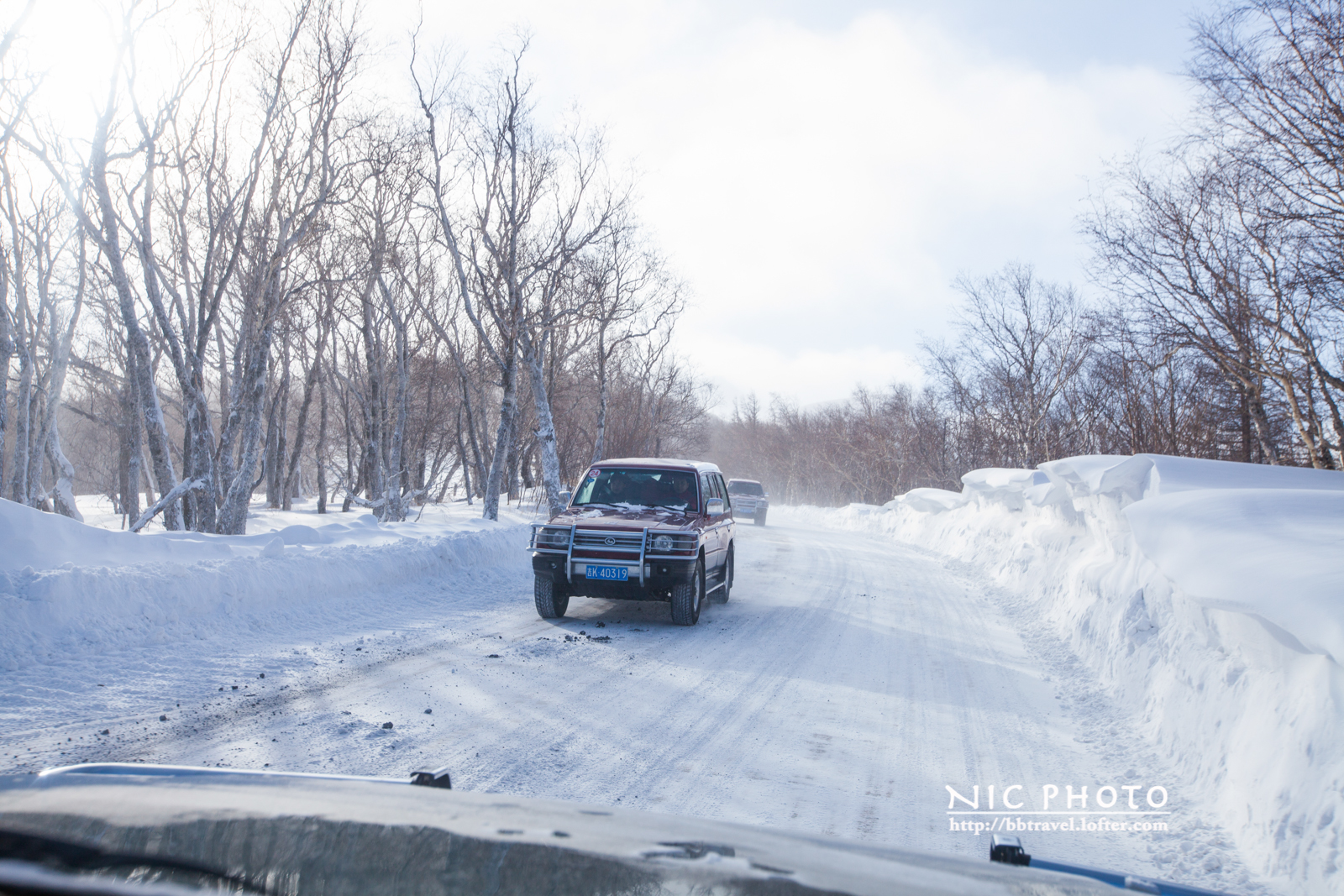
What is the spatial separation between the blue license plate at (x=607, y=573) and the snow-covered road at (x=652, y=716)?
58cm

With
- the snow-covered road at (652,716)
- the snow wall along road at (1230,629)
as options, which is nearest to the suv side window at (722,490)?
the snow-covered road at (652,716)

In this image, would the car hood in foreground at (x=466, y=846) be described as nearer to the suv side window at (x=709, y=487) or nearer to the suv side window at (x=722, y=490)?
the suv side window at (x=709, y=487)

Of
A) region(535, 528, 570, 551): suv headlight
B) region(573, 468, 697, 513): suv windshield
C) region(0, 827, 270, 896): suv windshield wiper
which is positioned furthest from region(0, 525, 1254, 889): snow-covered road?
region(0, 827, 270, 896): suv windshield wiper

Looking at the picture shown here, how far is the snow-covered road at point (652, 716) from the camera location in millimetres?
3998

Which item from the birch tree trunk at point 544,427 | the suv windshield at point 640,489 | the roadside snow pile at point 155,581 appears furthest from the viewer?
the birch tree trunk at point 544,427

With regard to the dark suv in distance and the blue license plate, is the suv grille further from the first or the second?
the dark suv in distance

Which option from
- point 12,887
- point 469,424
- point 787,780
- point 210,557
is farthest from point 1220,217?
point 469,424

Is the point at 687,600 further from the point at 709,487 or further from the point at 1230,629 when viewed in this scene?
the point at 1230,629

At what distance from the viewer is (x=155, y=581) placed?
718 centimetres

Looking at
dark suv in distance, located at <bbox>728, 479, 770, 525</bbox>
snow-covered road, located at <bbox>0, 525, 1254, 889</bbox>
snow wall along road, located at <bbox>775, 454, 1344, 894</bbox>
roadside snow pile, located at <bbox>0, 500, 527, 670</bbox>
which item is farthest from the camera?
dark suv in distance, located at <bbox>728, 479, 770, 525</bbox>

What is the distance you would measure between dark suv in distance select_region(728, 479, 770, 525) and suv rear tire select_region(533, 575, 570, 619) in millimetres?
19720

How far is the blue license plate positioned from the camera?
8375mm

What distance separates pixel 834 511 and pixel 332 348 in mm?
23083

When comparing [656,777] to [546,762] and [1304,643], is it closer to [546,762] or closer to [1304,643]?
[546,762]
